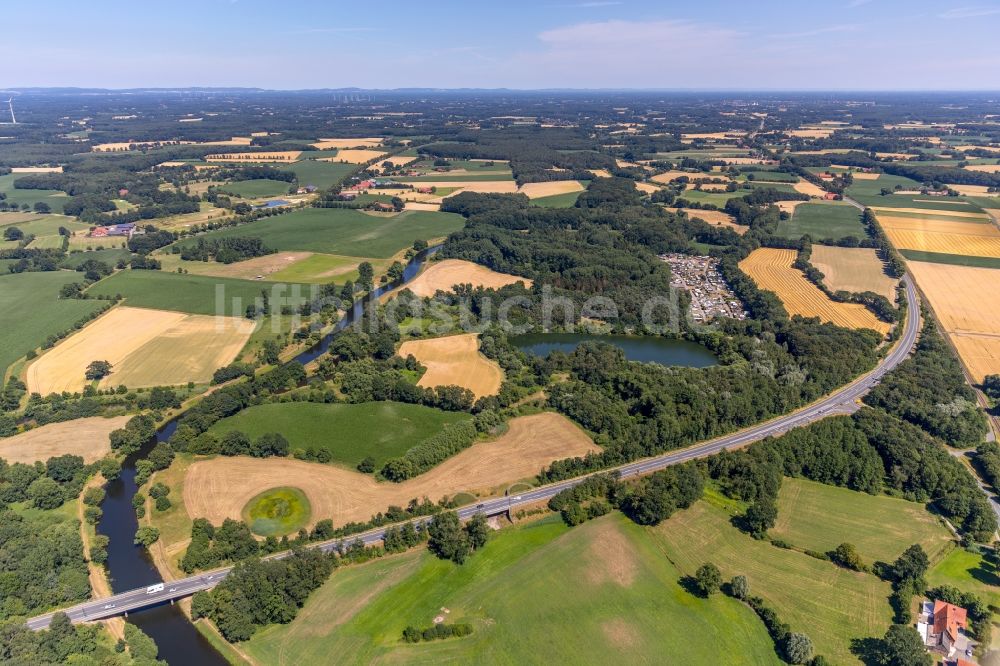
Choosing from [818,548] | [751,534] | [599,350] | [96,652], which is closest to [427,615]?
[96,652]

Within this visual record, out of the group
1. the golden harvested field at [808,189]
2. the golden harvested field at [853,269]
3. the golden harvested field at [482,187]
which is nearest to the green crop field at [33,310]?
the golden harvested field at [482,187]

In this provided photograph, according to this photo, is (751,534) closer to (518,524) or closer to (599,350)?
(518,524)

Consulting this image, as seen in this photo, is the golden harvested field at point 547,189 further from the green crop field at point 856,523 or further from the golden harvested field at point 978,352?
the green crop field at point 856,523

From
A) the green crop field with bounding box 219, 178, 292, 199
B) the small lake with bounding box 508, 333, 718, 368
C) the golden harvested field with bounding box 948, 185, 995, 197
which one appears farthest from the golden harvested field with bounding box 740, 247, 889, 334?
the green crop field with bounding box 219, 178, 292, 199

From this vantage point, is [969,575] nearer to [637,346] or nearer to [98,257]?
[637,346]

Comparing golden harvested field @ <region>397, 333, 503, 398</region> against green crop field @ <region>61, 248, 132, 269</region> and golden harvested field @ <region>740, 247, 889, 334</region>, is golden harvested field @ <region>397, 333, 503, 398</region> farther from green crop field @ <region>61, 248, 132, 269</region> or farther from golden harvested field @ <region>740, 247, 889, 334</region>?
green crop field @ <region>61, 248, 132, 269</region>

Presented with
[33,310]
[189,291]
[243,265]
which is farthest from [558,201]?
[33,310]
